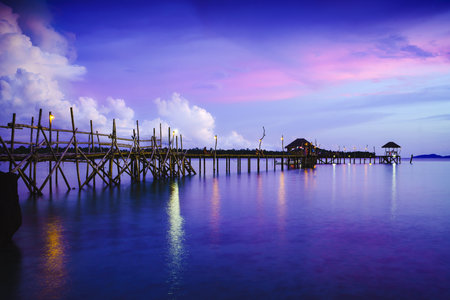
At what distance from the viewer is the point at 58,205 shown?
19547mm

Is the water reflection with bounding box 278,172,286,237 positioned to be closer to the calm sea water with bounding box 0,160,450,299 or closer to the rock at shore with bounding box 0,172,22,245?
the calm sea water with bounding box 0,160,450,299

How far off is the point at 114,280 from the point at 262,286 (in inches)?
141

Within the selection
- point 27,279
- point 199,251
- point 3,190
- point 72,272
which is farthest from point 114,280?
point 3,190

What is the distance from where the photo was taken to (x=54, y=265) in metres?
9.05

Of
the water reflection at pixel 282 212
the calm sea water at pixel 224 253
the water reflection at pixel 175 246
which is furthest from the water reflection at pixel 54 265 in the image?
the water reflection at pixel 282 212

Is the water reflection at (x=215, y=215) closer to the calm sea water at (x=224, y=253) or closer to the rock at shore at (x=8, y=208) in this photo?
the calm sea water at (x=224, y=253)

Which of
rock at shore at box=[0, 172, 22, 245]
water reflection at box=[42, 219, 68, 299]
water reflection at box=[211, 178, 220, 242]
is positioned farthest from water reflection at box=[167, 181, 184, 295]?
rock at shore at box=[0, 172, 22, 245]

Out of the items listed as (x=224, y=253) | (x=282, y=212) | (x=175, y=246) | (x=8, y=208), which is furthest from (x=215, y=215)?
(x=8, y=208)

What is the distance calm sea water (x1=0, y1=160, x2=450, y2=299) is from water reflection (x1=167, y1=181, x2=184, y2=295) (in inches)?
1.6

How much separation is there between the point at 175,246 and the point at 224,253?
1.82 meters

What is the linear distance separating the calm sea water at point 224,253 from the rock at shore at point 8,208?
0.53 m

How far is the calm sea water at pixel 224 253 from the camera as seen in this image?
7785mm

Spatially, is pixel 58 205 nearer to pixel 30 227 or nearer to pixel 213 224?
pixel 30 227

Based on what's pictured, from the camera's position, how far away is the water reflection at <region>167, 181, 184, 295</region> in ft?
27.4
